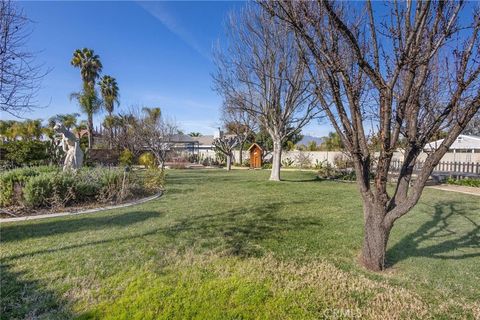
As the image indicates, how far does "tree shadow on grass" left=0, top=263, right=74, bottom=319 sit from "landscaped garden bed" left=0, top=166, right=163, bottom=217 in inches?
159

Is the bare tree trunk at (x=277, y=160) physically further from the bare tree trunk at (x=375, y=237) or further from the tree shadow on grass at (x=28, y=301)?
the tree shadow on grass at (x=28, y=301)

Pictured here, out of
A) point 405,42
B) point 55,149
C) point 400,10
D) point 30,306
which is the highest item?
point 400,10

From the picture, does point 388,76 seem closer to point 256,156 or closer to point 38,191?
point 38,191

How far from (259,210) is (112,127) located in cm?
2703

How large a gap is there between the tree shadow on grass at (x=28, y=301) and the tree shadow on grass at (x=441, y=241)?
405cm

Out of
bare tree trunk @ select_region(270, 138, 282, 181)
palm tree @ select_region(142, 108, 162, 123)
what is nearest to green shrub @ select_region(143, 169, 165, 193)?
bare tree trunk @ select_region(270, 138, 282, 181)

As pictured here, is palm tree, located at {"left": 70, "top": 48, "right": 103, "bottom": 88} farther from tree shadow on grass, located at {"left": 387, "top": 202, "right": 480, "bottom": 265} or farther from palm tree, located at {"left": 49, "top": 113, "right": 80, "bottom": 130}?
tree shadow on grass, located at {"left": 387, "top": 202, "right": 480, "bottom": 265}

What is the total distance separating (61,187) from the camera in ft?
22.7

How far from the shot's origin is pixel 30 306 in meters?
2.55

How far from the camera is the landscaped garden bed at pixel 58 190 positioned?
254 inches

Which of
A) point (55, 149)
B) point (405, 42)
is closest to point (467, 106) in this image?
point (405, 42)

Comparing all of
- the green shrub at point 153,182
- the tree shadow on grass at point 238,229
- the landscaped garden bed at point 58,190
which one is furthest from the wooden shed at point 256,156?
the tree shadow on grass at point 238,229

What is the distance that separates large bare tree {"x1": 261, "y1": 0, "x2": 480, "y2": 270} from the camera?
108 inches

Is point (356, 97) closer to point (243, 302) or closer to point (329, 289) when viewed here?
point (329, 289)
